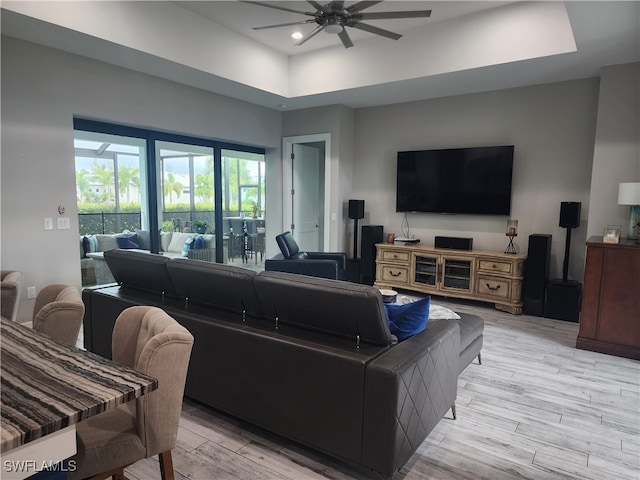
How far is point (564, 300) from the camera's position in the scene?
15.6 feet

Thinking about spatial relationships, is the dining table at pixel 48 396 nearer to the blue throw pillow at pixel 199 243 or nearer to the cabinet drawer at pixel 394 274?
the blue throw pillow at pixel 199 243

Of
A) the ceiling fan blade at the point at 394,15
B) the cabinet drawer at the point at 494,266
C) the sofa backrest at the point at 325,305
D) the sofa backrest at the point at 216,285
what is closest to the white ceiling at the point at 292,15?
the ceiling fan blade at the point at 394,15

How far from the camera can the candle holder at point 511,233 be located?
5.18 metres

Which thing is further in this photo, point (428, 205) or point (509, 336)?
point (428, 205)

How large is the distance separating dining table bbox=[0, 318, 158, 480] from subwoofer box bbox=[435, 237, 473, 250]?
5033 mm

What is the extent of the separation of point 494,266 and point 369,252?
73.3 inches

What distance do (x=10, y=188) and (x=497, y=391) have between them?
4.68 m

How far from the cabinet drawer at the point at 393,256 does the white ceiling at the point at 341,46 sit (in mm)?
2306

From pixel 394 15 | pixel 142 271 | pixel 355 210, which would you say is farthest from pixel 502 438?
pixel 355 210

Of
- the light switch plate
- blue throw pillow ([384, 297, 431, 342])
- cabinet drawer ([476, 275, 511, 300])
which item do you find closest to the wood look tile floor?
blue throw pillow ([384, 297, 431, 342])

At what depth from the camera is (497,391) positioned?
121 inches

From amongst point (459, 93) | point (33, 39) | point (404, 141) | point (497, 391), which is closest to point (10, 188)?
point (33, 39)

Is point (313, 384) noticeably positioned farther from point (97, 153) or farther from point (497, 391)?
point (97, 153)

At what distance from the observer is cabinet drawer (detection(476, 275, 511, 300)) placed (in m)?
5.05
